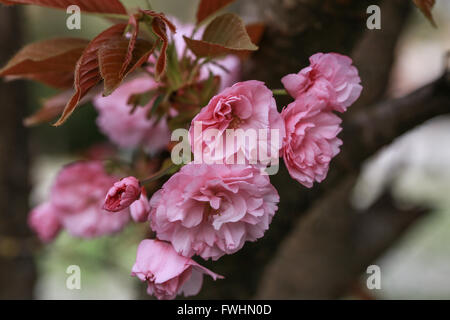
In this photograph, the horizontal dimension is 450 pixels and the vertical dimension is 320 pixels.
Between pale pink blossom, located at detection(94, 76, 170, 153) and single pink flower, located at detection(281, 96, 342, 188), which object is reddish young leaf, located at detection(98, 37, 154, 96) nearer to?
single pink flower, located at detection(281, 96, 342, 188)

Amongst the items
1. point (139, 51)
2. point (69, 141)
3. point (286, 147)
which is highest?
point (69, 141)

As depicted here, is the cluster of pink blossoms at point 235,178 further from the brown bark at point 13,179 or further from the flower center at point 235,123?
the brown bark at point 13,179

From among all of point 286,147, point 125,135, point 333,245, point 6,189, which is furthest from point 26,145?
point 286,147

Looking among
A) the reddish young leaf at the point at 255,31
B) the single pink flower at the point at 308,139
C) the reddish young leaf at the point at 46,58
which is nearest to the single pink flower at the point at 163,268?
the single pink flower at the point at 308,139

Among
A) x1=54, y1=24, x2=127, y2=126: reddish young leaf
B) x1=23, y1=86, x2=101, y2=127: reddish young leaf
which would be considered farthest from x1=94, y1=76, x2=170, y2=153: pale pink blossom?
x1=54, y1=24, x2=127, y2=126: reddish young leaf

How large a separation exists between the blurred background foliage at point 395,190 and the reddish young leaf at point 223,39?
888mm

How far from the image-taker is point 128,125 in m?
0.71

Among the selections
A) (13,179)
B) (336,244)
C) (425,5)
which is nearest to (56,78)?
(425,5)

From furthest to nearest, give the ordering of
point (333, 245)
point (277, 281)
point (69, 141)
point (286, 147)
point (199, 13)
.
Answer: point (69, 141), point (333, 245), point (277, 281), point (199, 13), point (286, 147)

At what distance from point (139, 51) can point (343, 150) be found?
410mm

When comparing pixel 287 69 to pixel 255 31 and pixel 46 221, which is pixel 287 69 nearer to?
pixel 255 31

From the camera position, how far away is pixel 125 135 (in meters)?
0.73

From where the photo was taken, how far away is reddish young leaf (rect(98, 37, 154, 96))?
0.37m
